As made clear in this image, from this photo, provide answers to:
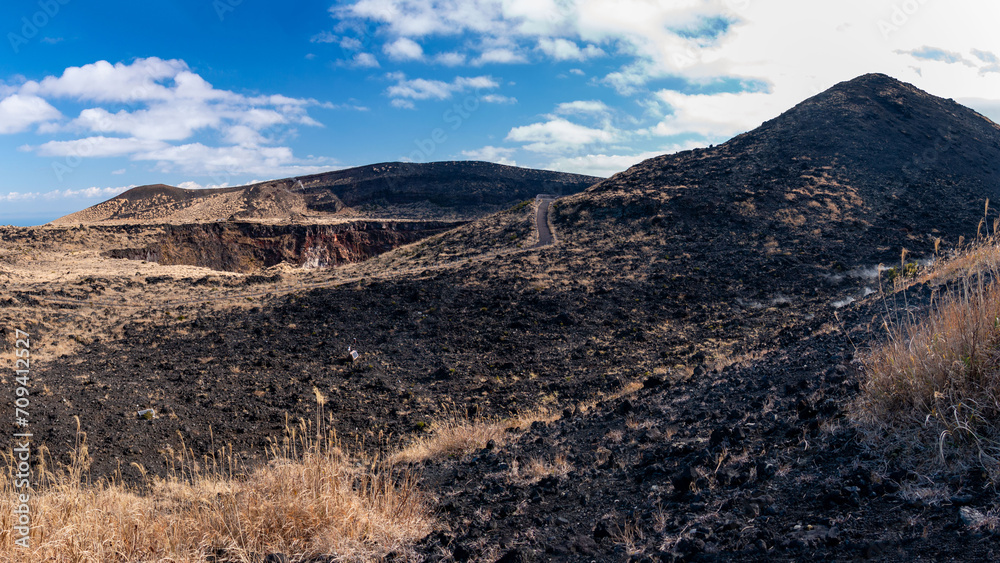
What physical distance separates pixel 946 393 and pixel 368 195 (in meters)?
69.6

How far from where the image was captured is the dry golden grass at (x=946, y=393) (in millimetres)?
3348

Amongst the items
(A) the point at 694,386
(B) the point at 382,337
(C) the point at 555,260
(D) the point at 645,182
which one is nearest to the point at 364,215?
(D) the point at 645,182

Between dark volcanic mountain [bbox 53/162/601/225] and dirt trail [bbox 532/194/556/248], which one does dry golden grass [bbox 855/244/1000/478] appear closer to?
→ dirt trail [bbox 532/194/556/248]

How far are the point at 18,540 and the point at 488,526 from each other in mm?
3526

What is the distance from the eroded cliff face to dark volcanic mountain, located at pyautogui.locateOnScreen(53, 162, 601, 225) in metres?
7.79

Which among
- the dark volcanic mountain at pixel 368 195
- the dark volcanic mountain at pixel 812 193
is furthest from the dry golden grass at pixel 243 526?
the dark volcanic mountain at pixel 368 195

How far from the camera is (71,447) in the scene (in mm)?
9836

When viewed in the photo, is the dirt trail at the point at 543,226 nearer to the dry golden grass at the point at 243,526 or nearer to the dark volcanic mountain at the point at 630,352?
the dark volcanic mountain at the point at 630,352

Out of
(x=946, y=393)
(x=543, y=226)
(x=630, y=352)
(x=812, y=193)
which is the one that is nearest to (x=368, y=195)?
(x=543, y=226)

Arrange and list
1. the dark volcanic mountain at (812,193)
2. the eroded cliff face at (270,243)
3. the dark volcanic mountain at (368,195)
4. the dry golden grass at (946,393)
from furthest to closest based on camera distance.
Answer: the dark volcanic mountain at (368,195) → the eroded cliff face at (270,243) → the dark volcanic mountain at (812,193) → the dry golden grass at (946,393)

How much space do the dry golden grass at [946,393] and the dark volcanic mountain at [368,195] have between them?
A: 5542 cm

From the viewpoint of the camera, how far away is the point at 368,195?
68.5 metres

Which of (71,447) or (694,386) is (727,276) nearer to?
(694,386)

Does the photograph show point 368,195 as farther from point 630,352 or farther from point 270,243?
point 630,352
